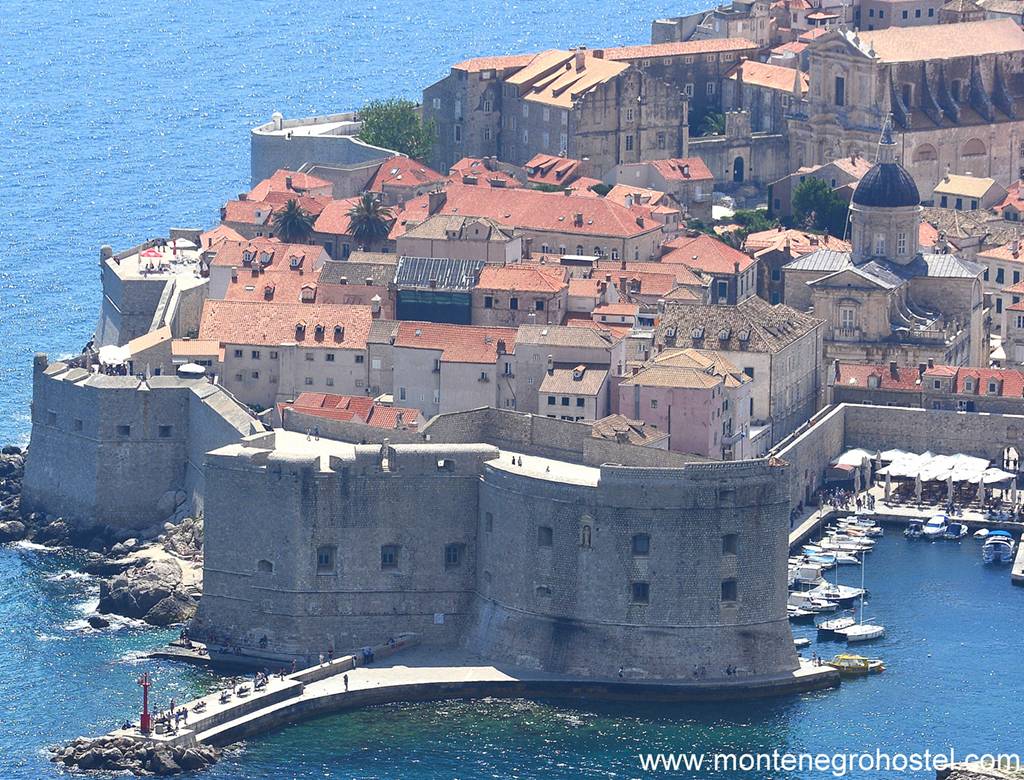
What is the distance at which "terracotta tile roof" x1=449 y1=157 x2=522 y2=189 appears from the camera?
182875 mm

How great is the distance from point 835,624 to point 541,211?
1625 inches

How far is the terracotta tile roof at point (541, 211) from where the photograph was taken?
172 metres

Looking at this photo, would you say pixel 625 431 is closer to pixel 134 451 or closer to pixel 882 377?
pixel 134 451

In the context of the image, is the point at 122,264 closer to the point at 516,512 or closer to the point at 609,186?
the point at 609,186

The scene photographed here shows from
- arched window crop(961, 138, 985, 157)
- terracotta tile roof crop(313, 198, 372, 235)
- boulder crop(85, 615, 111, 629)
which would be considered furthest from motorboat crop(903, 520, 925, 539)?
arched window crop(961, 138, 985, 157)

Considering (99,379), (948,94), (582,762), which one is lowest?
(582,762)

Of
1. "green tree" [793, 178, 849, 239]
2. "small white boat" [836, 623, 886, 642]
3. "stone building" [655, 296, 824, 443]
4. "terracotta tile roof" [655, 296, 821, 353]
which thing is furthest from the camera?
Answer: "green tree" [793, 178, 849, 239]

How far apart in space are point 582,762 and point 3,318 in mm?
73592

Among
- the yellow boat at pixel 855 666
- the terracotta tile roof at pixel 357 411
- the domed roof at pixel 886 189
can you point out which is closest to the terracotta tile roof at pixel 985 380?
the domed roof at pixel 886 189

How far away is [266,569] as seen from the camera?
13550 cm

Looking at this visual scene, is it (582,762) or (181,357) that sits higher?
(181,357)

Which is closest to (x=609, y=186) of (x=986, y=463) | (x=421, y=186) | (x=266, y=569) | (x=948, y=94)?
(x=421, y=186)

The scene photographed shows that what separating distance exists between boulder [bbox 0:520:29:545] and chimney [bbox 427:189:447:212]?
31119mm

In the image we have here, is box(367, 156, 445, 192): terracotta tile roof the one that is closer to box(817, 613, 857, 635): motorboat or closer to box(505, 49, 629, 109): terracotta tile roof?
box(505, 49, 629, 109): terracotta tile roof
